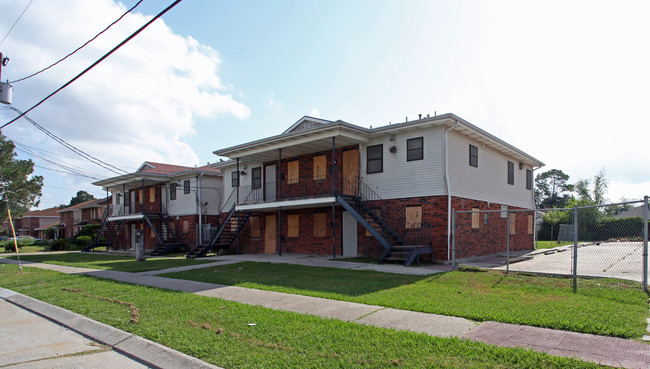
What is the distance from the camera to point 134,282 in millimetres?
12086

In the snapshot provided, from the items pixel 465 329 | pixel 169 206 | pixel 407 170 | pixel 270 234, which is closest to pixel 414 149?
pixel 407 170

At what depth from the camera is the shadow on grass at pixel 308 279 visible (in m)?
10.0

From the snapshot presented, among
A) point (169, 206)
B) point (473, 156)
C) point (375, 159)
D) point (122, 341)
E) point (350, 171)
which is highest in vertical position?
point (473, 156)

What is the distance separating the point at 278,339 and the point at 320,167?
1483cm

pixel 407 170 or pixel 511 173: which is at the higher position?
pixel 511 173

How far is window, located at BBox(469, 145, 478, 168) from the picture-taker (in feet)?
59.7

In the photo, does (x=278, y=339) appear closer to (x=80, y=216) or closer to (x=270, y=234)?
(x=270, y=234)

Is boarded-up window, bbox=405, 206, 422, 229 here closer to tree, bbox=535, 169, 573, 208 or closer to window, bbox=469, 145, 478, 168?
window, bbox=469, 145, 478, 168

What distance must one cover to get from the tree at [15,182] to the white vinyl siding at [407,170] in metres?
33.2

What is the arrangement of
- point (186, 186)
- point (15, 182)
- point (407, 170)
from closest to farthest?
1. point (407, 170)
2. point (186, 186)
3. point (15, 182)

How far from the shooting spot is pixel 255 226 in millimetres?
24094

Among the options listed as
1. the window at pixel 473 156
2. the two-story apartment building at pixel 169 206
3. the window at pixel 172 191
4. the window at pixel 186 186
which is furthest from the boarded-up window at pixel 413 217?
the window at pixel 172 191

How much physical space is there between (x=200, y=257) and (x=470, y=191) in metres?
13.2

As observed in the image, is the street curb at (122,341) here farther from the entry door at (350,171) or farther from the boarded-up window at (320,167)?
the boarded-up window at (320,167)
